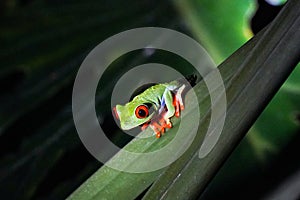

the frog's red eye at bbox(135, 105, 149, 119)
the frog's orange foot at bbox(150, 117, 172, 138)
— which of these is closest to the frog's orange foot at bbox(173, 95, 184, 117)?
the frog's orange foot at bbox(150, 117, 172, 138)

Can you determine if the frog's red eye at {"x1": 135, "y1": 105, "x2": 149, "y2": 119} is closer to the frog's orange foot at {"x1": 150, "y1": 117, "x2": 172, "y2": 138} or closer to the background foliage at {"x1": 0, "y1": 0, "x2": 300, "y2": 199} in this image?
the background foliage at {"x1": 0, "y1": 0, "x2": 300, "y2": 199}

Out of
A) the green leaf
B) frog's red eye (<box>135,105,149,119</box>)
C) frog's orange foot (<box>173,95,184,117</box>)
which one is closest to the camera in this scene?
the green leaf

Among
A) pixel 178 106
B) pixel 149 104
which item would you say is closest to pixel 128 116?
pixel 149 104

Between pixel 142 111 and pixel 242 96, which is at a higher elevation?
pixel 242 96

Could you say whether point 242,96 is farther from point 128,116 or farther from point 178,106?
point 128,116

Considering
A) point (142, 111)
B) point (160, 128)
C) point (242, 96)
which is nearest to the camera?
point (242, 96)

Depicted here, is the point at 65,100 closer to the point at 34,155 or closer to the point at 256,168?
the point at 34,155

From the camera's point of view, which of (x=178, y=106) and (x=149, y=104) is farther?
(x=149, y=104)

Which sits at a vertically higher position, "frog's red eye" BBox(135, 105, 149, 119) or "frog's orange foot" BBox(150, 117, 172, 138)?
"frog's orange foot" BBox(150, 117, 172, 138)

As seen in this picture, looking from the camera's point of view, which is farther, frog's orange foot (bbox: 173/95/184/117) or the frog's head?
the frog's head

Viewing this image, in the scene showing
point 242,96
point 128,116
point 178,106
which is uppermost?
point 242,96

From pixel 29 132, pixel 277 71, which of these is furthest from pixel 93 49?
pixel 277 71

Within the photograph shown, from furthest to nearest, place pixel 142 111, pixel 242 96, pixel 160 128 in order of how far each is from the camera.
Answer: pixel 142 111 → pixel 160 128 → pixel 242 96
